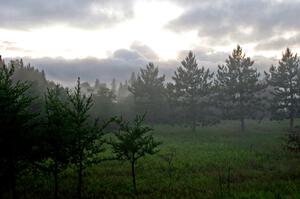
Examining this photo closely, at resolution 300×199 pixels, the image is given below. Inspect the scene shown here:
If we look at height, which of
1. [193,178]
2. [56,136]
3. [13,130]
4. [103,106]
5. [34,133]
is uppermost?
[103,106]

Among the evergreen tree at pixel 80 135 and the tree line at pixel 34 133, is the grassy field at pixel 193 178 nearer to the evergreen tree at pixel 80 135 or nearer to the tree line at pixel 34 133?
the evergreen tree at pixel 80 135

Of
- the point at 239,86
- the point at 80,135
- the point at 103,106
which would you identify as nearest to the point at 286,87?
the point at 239,86

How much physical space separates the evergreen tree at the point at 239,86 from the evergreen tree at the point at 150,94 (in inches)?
430

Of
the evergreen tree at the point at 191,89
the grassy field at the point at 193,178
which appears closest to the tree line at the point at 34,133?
the grassy field at the point at 193,178

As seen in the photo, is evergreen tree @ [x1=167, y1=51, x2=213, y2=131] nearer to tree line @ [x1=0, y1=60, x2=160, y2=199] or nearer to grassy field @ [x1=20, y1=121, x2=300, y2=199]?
grassy field @ [x1=20, y1=121, x2=300, y2=199]

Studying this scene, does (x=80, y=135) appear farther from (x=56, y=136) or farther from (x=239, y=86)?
(x=239, y=86)

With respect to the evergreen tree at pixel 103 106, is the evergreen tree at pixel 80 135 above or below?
below

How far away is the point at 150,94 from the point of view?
6462 cm

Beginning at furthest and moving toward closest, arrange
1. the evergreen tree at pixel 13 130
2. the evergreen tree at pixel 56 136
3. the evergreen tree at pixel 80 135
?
the evergreen tree at pixel 80 135 → the evergreen tree at pixel 56 136 → the evergreen tree at pixel 13 130

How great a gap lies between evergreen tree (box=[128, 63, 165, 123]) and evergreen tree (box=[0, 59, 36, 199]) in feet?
157

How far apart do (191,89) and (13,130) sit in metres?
45.3

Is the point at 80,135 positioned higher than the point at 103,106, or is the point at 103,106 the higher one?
the point at 103,106

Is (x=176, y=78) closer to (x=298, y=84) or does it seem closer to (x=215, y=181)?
(x=298, y=84)

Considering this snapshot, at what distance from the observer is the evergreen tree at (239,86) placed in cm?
5888
